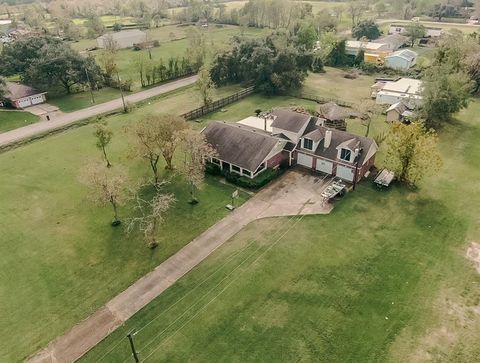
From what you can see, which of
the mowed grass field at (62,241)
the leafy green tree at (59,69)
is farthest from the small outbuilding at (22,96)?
the mowed grass field at (62,241)

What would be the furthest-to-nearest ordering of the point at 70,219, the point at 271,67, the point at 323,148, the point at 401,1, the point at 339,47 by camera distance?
1. the point at 401,1
2. the point at 339,47
3. the point at 271,67
4. the point at 323,148
5. the point at 70,219

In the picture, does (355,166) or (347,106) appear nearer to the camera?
(355,166)

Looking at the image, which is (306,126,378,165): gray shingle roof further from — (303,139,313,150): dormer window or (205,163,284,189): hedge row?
(205,163,284,189): hedge row

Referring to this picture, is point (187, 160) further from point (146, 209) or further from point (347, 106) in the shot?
point (347, 106)

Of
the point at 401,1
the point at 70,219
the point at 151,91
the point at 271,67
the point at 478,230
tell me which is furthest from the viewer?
the point at 401,1

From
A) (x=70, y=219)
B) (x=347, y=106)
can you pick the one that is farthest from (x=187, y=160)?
(x=347, y=106)

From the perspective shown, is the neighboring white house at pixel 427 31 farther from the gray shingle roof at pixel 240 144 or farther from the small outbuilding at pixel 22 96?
the small outbuilding at pixel 22 96

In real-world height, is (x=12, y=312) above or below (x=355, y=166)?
below
